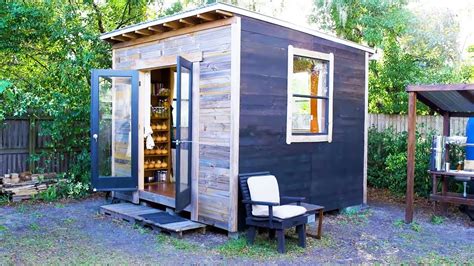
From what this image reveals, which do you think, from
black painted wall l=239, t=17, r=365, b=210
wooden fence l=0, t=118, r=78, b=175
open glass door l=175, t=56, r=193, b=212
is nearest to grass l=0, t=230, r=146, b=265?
open glass door l=175, t=56, r=193, b=212

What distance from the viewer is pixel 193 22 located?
17.9ft

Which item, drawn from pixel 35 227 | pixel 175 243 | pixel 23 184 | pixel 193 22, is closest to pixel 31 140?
pixel 23 184

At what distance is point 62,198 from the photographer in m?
7.42

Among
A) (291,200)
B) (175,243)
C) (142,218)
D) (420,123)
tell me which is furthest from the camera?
(420,123)

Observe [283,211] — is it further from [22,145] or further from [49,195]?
[22,145]

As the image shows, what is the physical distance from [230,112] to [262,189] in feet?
3.12

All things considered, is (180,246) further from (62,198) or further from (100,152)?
(62,198)

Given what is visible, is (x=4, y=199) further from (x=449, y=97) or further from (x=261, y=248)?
(x=449, y=97)

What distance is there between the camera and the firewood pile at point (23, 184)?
707cm

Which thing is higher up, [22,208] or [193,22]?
[193,22]

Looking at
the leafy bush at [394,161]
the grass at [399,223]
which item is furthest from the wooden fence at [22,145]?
the leafy bush at [394,161]

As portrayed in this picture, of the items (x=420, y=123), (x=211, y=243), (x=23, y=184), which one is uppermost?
(x=420, y=123)

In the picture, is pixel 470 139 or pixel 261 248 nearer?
pixel 261 248

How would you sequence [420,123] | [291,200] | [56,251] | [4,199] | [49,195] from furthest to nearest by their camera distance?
[420,123], [49,195], [4,199], [291,200], [56,251]
